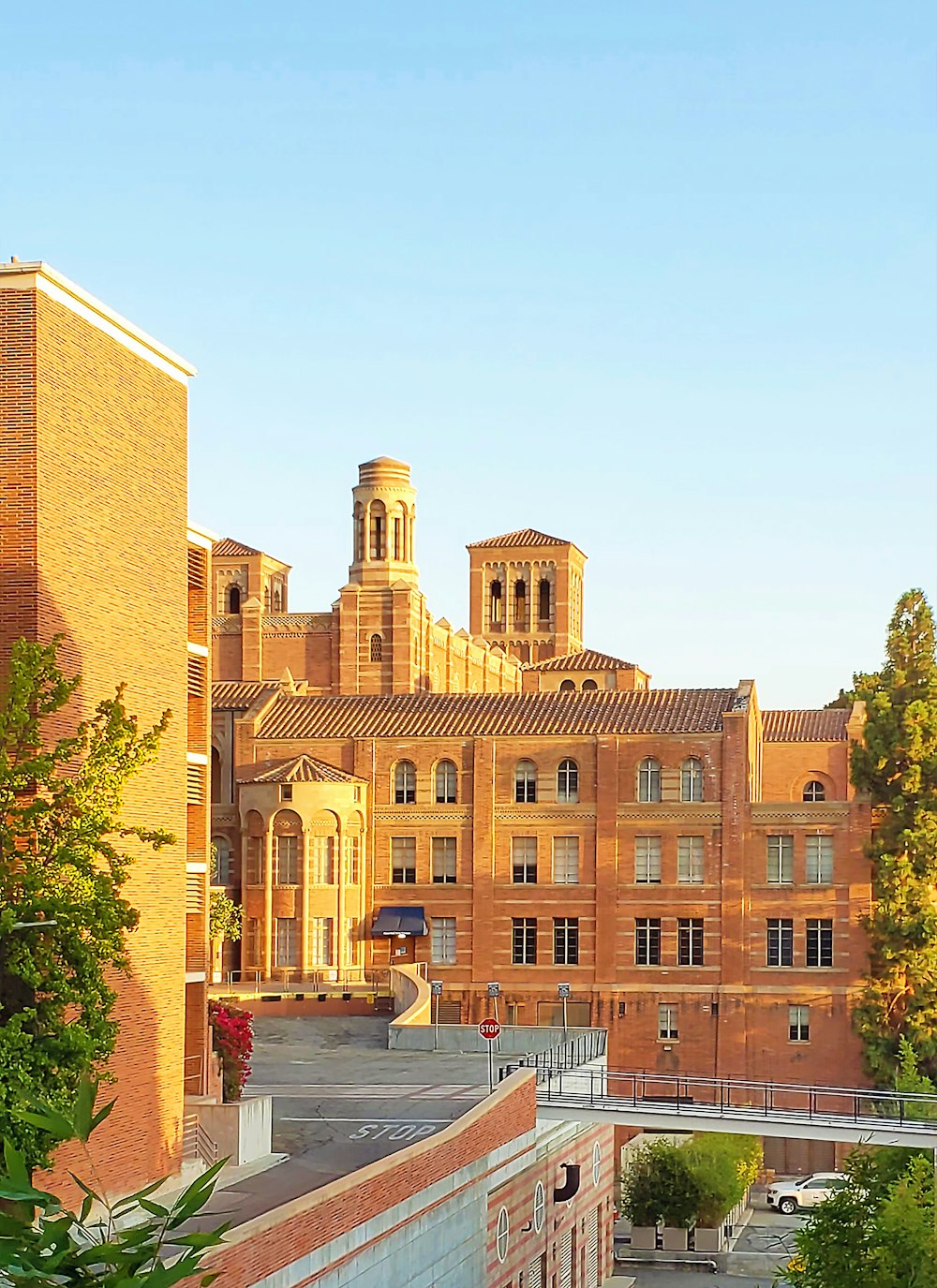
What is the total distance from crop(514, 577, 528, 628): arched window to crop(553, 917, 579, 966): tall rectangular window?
5298cm

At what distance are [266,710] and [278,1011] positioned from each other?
48.5 ft

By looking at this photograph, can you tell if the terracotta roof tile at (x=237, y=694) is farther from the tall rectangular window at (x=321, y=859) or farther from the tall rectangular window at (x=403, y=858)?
the tall rectangular window at (x=403, y=858)

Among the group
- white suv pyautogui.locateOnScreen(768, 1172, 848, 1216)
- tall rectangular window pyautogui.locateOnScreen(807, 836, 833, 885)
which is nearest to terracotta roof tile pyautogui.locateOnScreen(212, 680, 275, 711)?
tall rectangular window pyautogui.locateOnScreen(807, 836, 833, 885)

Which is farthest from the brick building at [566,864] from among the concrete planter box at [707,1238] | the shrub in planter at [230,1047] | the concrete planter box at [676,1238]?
the shrub in planter at [230,1047]

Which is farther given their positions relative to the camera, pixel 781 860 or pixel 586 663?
pixel 586 663

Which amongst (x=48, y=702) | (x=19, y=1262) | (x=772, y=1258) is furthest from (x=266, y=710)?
(x=19, y=1262)

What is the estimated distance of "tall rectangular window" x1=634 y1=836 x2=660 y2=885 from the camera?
217ft

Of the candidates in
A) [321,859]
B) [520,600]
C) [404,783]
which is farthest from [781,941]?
[520,600]

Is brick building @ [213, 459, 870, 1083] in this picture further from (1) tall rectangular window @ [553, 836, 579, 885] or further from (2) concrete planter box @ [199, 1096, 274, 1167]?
(2) concrete planter box @ [199, 1096, 274, 1167]

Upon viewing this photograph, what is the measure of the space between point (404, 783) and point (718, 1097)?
16075mm

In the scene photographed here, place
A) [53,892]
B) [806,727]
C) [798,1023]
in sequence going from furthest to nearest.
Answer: [806,727], [798,1023], [53,892]

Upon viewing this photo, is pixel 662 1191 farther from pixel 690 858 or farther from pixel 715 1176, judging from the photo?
pixel 690 858

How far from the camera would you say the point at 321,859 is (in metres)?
66.3

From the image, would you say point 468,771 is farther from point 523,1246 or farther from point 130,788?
point 130,788
